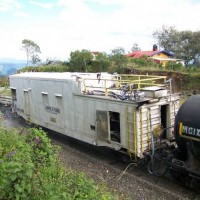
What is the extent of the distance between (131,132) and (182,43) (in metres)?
55.5

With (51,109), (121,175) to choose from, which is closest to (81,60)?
(51,109)

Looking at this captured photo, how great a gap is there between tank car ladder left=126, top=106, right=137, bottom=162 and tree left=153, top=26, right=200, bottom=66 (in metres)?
49.0

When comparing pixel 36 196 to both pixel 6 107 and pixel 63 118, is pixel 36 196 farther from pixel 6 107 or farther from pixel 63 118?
pixel 6 107

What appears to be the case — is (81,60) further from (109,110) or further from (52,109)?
(109,110)

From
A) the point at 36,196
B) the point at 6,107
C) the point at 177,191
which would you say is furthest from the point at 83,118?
the point at 6,107

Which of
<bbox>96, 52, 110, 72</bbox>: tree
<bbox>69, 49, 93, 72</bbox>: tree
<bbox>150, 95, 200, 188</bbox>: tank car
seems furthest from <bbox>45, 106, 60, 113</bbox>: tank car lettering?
<bbox>69, 49, 93, 72</bbox>: tree

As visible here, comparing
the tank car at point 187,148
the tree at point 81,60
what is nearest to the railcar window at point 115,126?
the tank car at point 187,148

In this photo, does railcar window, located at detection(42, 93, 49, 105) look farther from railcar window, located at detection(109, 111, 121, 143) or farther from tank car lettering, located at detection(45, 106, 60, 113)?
railcar window, located at detection(109, 111, 121, 143)

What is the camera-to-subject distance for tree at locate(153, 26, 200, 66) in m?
58.4

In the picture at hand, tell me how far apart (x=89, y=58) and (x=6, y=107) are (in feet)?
56.5

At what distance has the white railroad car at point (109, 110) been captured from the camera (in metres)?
9.83

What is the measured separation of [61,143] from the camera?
14.6 metres

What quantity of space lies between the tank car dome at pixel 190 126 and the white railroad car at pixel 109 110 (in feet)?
4.49

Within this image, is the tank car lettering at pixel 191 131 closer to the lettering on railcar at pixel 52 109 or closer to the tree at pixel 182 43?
the lettering on railcar at pixel 52 109
